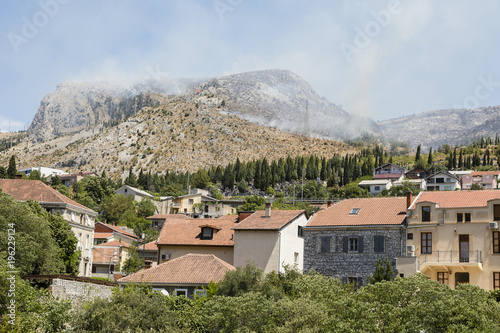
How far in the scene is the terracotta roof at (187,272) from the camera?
140 feet

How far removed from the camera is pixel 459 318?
89.6 ft

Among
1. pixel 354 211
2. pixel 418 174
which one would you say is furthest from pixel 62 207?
pixel 418 174

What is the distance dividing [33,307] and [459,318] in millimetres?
23248

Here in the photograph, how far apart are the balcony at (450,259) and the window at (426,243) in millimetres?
423

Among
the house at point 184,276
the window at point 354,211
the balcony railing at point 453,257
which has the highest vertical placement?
the window at point 354,211

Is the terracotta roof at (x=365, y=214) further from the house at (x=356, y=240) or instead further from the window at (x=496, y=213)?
the window at (x=496, y=213)

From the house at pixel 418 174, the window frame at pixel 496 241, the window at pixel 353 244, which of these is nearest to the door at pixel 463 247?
the window frame at pixel 496 241

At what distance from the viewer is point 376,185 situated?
450 feet

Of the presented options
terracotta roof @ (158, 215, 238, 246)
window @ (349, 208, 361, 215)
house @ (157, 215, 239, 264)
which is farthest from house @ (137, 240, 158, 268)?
window @ (349, 208, 361, 215)

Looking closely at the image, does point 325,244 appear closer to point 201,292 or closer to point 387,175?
point 201,292

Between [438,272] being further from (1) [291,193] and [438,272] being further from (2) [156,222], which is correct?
(1) [291,193]

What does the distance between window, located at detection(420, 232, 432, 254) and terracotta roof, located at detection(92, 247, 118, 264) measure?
43.1 m

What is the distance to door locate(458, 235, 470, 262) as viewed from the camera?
4425cm

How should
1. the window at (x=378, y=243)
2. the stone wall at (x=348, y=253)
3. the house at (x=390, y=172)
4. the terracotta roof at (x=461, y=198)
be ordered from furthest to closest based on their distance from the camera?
the house at (x=390, y=172) < the window at (x=378, y=243) < the stone wall at (x=348, y=253) < the terracotta roof at (x=461, y=198)
